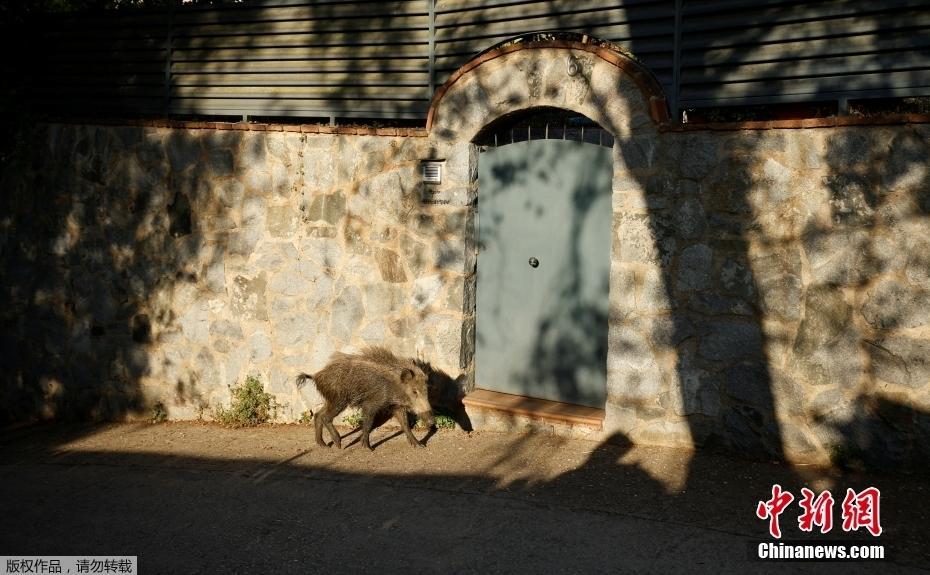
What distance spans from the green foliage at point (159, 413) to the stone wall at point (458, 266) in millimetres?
81

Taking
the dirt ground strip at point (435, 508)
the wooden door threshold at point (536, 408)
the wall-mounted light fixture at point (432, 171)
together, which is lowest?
the dirt ground strip at point (435, 508)

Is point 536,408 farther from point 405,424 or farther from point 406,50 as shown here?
point 406,50

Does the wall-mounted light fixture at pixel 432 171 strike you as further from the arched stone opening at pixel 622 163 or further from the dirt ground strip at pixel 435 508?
the dirt ground strip at pixel 435 508

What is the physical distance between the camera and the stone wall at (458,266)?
565 cm

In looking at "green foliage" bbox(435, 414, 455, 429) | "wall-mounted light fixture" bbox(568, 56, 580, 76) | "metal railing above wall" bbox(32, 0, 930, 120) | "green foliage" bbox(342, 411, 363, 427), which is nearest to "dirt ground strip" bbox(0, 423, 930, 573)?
"green foliage" bbox(435, 414, 455, 429)

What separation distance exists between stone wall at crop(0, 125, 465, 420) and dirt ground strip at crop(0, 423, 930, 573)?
122cm

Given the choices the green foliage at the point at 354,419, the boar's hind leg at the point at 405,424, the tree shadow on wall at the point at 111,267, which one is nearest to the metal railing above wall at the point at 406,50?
the tree shadow on wall at the point at 111,267

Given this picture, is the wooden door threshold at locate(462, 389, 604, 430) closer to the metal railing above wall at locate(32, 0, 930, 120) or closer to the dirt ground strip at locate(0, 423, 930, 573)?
the dirt ground strip at locate(0, 423, 930, 573)

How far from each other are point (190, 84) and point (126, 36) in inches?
43.6

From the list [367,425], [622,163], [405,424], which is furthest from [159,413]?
[622,163]

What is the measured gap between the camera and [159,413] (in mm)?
8867

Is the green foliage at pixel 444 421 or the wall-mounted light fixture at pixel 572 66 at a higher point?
the wall-mounted light fixture at pixel 572 66

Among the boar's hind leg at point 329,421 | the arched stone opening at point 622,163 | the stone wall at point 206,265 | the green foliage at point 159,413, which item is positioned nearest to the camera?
the arched stone opening at point 622,163

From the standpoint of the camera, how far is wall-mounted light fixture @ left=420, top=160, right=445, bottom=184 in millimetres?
7391
